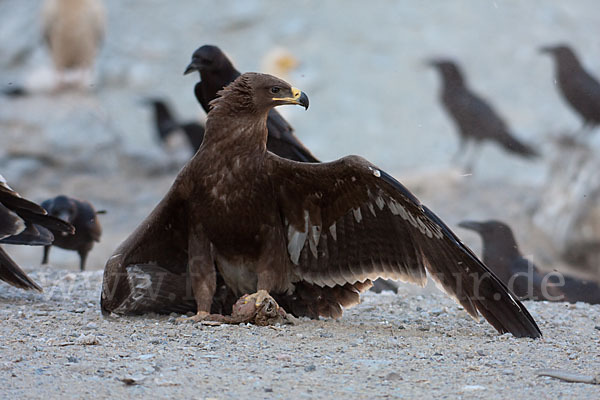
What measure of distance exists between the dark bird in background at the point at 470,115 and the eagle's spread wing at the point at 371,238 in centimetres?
725

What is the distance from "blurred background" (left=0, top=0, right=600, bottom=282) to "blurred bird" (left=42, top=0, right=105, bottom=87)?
0.42 meters

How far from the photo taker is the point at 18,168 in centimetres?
1465

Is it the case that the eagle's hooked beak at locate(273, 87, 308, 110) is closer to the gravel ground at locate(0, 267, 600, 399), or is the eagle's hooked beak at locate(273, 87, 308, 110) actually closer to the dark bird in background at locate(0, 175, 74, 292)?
the gravel ground at locate(0, 267, 600, 399)

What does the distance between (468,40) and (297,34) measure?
3.72 meters

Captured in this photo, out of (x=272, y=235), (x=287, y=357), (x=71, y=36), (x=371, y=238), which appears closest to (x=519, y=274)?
(x=371, y=238)

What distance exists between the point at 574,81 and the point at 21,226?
7.42m

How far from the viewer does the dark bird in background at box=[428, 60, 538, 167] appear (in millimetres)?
12070

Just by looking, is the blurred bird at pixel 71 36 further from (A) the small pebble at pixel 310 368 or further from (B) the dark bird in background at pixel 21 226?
(A) the small pebble at pixel 310 368

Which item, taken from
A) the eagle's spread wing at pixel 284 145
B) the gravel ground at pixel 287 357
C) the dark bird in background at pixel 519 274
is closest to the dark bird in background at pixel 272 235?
the gravel ground at pixel 287 357

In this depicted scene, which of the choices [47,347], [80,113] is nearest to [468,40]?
[80,113]

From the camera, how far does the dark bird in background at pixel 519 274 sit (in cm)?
672

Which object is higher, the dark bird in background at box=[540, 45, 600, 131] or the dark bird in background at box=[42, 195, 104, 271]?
the dark bird in background at box=[540, 45, 600, 131]

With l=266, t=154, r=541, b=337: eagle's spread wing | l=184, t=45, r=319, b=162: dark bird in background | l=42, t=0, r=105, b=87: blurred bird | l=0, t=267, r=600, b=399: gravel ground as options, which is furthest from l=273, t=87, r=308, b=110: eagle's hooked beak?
l=42, t=0, r=105, b=87: blurred bird

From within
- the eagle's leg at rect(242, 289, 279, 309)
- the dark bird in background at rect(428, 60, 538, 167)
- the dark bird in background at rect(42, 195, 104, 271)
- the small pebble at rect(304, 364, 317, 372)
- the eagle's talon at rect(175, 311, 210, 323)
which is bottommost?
the small pebble at rect(304, 364, 317, 372)
